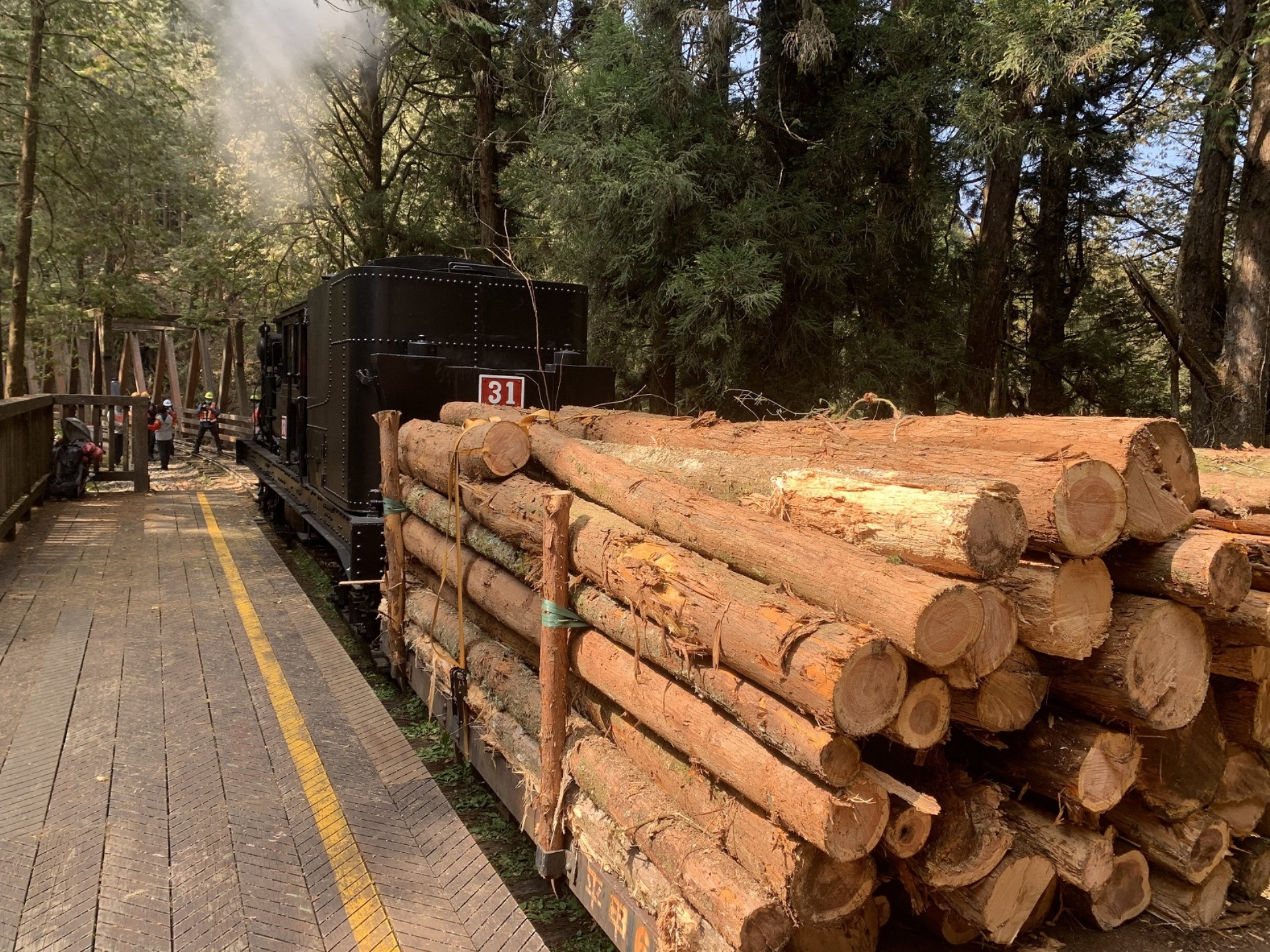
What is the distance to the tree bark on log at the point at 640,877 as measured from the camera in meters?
2.74

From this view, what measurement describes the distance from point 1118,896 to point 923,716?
1.70 meters

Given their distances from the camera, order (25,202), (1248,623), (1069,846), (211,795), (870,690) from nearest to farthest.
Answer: (870,690), (1069,846), (1248,623), (211,795), (25,202)

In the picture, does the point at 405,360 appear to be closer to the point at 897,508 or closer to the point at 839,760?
the point at 897,508

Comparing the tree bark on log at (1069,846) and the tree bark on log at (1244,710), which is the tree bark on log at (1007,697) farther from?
the tree bark on log at (1244,710)

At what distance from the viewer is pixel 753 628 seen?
257cm

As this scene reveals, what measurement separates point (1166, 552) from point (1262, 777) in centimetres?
154

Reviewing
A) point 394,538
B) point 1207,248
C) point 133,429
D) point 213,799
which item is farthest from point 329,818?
point 133,429

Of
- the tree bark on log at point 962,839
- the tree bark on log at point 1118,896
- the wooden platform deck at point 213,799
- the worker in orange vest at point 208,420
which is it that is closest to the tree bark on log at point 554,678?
the wooden platform deck at point 213,799

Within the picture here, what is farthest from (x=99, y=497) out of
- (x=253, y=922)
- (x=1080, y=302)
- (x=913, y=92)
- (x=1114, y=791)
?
(x=1080, y=302)

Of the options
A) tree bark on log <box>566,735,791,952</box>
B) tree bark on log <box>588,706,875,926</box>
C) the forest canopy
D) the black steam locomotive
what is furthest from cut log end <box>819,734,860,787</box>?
the forest canopy

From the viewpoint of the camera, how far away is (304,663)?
6.74m

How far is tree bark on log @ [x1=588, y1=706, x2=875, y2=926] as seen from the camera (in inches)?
99.0

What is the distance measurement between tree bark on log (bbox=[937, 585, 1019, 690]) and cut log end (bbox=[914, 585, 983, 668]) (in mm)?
68

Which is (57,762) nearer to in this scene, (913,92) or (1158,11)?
(913,92)
